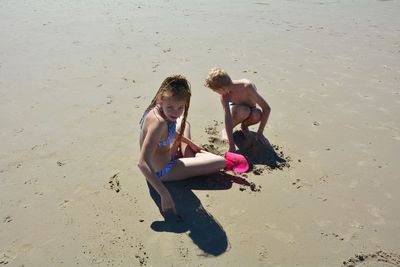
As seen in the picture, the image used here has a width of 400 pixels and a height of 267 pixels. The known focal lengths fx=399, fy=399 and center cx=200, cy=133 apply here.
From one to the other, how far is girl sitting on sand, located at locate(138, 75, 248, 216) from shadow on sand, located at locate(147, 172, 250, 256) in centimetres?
8

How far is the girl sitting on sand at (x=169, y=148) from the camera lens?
282cm

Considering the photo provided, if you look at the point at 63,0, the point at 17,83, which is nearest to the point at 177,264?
the point at 17,83

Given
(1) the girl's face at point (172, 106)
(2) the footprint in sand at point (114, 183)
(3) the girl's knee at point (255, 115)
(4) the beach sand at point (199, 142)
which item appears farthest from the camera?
(3) the girl's knee at point (255, 115)

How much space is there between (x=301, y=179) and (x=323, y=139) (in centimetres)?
80

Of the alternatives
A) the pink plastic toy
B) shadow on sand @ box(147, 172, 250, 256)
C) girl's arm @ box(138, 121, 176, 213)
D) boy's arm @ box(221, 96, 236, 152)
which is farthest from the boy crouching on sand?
girl's arm @ box(138, 121, 176, 213)

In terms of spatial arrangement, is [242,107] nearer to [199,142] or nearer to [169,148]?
[199,142]

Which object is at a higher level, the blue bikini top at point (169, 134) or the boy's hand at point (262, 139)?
the blue bikini top at point (169, 134)

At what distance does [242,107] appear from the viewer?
4.01 meters

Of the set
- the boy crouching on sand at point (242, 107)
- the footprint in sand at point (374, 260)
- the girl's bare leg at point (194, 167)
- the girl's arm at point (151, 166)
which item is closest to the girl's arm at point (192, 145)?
the girl's bare leg at point (194, 167)

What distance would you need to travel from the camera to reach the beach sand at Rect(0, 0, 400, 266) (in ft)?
8.65

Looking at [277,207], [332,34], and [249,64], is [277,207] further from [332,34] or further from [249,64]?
[332,34]

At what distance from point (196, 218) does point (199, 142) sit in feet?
3.97

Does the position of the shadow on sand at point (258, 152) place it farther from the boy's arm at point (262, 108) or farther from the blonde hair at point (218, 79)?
the blonde hair at point (218, 79)

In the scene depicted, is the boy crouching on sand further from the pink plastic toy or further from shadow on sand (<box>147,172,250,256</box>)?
shadow on sand (<box>147,172,250,256</box>)
